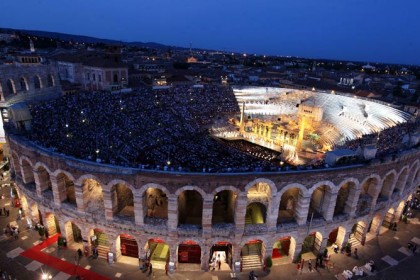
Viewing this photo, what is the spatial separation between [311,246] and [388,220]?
11.0 metres

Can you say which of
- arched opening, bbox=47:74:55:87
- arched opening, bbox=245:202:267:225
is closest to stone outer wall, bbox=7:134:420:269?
arched opening, bbox=245:202:267:225

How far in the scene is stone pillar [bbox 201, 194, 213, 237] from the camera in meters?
24.5

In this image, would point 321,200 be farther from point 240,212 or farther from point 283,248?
point 240,212

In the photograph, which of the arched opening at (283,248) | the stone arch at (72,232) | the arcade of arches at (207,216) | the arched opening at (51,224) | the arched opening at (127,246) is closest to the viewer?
the arcade of arches at (207,216)

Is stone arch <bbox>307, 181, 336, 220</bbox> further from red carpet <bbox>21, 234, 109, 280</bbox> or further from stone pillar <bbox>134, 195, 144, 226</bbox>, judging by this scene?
red carpet <bbox>21, 234, 109, 280</bbox>

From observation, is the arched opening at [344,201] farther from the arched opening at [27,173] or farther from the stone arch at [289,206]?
the arched opening at [27,173]

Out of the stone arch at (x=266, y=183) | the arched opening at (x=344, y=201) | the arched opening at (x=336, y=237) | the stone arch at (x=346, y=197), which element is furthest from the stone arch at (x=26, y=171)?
the arched opening at (x=336, y=237)

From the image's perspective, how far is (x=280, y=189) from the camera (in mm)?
25062

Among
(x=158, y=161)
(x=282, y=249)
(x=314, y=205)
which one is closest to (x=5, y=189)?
(x=158, y=161)

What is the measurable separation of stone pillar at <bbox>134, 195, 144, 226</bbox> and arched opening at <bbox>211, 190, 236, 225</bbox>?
633cm

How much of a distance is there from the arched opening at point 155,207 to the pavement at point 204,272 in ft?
15.2

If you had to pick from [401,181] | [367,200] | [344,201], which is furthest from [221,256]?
[401,181]

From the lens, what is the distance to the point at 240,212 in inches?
985

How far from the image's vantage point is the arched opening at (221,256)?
27203mm
